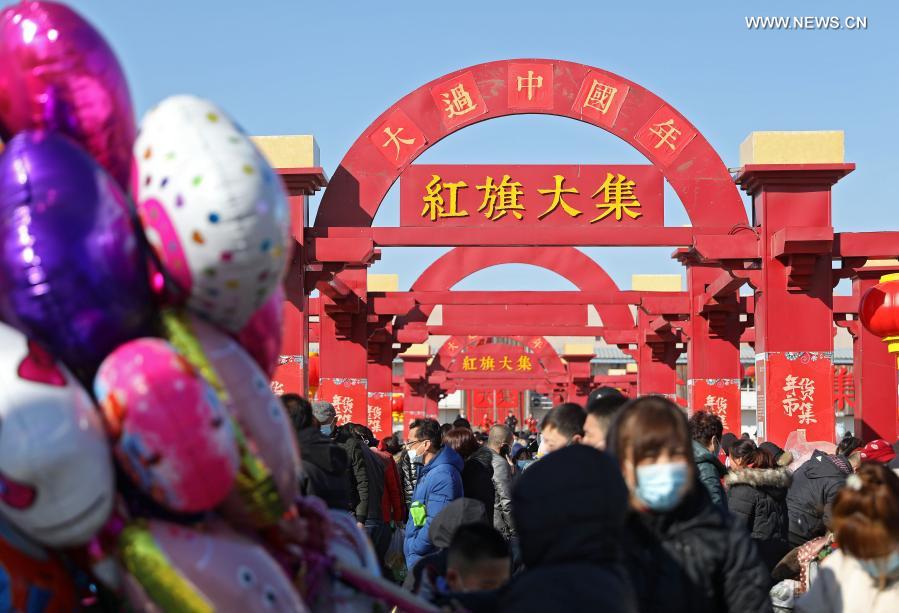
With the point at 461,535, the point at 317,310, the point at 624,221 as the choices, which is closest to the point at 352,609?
the point at 461,535

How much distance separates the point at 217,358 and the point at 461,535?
118 cm

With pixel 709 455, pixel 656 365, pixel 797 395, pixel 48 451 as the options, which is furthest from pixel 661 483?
pixel 656 365

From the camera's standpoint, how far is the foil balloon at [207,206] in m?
2.64

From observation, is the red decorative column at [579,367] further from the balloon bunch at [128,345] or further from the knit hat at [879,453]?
the balloon bunch at [128,345]

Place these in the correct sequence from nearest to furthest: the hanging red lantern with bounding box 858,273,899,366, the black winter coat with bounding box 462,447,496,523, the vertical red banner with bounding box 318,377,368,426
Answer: the black winter coat with bounding box 462,447,496,523, the hanging red lantern with bounding box 858,273,899,366, the vertical red banner with bounding box 318,377,368,426

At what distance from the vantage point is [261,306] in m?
2.89

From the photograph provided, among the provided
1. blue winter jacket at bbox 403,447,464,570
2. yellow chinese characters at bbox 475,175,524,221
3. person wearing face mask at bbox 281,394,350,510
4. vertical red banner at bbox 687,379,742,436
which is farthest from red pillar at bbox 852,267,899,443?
person wearing face mask at bbox 281,394,350,510

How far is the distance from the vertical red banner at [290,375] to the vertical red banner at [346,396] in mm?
4803

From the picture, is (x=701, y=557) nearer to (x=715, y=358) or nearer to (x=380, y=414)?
(x=715, y=358)

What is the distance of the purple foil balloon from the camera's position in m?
2.54

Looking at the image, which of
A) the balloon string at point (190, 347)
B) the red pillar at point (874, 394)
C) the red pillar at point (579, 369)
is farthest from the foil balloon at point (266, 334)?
the red pillar at point (579, 369)

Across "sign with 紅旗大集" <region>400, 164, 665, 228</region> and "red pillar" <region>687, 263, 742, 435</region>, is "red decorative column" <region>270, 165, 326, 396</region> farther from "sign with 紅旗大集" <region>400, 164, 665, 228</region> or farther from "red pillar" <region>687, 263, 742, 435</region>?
"red pillar" <region>687, 263, 742, 435</region>

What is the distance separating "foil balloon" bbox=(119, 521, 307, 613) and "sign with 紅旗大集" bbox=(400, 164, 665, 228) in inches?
420

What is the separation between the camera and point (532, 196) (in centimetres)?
1326
